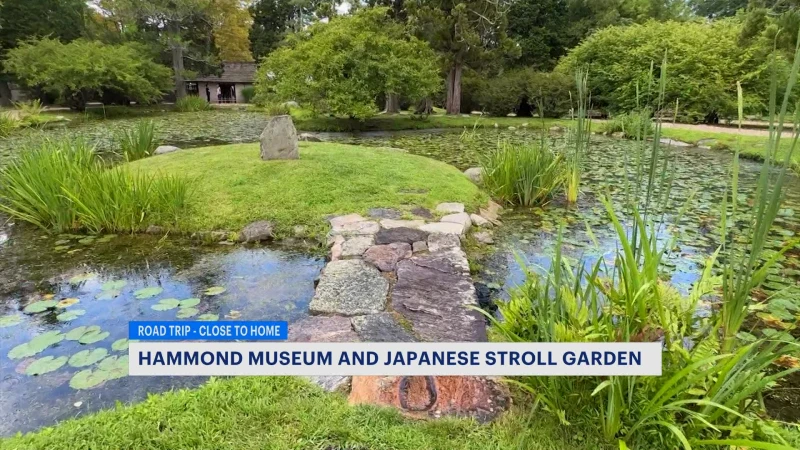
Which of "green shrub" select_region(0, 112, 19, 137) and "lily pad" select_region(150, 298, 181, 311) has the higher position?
"green shrub" select_region(0, 112, 19, 137)

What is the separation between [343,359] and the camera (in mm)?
1711

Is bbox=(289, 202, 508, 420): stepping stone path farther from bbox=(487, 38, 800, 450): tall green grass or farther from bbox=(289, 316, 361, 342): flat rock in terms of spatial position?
bbox=(487, 38, 800, 450): tall green grass

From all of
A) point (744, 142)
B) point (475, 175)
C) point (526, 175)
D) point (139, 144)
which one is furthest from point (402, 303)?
point (744, 142)

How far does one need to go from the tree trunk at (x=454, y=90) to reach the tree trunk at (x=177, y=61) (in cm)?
1289

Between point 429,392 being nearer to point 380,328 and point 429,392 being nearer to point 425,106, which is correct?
point 380,328

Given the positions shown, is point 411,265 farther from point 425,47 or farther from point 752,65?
point 752,65

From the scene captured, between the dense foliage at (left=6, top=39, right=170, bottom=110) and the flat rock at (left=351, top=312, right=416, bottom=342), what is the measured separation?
17.3 m

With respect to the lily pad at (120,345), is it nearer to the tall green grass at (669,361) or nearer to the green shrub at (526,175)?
the tall green grass at (669,361)

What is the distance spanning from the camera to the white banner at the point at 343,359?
1.67 m

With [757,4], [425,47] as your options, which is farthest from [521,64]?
[757,4]

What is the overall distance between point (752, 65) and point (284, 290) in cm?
1558

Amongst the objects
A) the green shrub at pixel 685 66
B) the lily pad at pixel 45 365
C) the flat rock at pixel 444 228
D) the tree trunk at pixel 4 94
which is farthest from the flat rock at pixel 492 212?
the tree trunk at pixel 4 94

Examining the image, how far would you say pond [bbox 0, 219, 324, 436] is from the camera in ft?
6.62

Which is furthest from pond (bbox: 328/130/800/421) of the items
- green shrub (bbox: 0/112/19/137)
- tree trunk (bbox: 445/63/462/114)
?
green shrub (bbox: 0/112/19/137)
